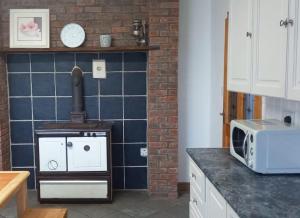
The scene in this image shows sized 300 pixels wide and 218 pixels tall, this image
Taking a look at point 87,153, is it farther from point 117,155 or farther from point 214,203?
point 214,203

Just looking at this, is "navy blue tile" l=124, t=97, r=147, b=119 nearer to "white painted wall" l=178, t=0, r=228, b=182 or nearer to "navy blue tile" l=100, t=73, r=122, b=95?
"navy blue tile" l=100, t=73, r=122, b=95

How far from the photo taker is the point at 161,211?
11.7 feet

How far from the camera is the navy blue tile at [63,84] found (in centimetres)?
401

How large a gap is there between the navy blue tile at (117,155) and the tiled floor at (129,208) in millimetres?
376

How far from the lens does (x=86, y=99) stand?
13.2 ft

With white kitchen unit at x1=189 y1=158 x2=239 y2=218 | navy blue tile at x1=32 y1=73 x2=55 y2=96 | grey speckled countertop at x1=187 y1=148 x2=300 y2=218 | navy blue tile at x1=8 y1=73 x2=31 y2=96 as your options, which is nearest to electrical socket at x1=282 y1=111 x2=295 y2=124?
grey speckled countertop at x1=187 y1=148 x2=300 y2=218

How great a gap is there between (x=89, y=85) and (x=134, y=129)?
0.73 m

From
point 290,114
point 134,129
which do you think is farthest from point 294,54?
point 134,129

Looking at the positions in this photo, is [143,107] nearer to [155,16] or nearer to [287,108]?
[155,16]

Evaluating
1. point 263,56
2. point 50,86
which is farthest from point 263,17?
point 50,86

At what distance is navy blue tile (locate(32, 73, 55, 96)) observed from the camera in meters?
4.00

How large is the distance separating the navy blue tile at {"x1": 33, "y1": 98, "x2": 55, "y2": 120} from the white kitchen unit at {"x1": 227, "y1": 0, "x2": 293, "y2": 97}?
7.51 feet

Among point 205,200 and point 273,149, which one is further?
point 205,200

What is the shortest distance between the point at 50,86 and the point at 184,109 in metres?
1.59
